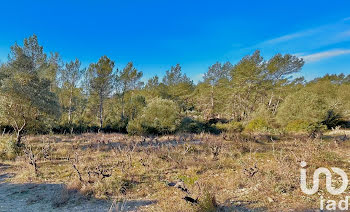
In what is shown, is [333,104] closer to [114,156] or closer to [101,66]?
[114,156]

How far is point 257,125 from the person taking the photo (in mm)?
17875

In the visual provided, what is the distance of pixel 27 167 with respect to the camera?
7.16 m

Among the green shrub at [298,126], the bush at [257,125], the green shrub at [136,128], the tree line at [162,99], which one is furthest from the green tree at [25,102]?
the green shrub at [298,126]

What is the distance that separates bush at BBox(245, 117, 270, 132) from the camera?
683 inches

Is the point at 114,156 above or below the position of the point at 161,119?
below

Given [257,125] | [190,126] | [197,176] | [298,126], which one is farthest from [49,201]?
[298,126]

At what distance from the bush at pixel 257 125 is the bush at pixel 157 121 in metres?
7.52

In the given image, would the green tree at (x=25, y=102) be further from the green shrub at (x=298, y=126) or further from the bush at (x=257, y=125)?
the green shrub at (x=298, y=126)

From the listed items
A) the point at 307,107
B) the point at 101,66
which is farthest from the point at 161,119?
the point at 307,107

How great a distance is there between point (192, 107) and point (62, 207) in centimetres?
2998

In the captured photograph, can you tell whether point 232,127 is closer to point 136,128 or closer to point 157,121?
point 157,121

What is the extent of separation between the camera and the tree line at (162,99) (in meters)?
9.63

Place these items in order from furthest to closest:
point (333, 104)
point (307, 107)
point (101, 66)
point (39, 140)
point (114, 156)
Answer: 1. point (101, 66)
2. point (333, 104)
3. point (307, 107)
4. point (39, 140)
5. point (114, 156)

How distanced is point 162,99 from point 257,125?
10.2 metres
